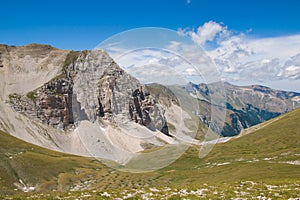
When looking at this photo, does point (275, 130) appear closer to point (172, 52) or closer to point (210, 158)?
point (210, 158)

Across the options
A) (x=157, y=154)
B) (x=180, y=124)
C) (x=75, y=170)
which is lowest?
(x=75, y=170)

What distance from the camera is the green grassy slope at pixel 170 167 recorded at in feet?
269

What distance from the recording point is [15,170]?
332 feet

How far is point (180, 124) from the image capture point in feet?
57.7

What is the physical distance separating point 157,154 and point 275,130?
155633mm

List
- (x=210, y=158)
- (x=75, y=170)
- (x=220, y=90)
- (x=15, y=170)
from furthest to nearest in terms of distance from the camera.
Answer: (x=210, y=158) → (x=75, y=170) → (x=15, y=170) → (x=220, y=90)

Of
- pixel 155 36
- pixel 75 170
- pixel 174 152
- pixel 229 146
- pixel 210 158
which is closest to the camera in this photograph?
pixel 155 36

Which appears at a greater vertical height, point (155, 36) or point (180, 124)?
point (155, 36)

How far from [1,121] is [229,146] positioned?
144303mm

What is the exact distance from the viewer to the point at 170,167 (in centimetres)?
12000

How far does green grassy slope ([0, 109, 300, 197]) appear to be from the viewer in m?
82.0

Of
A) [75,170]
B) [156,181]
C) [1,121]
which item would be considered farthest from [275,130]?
[1,121]

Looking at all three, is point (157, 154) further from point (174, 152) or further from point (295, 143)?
point (295, 143)

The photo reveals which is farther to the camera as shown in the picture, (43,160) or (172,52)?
(43,160)
